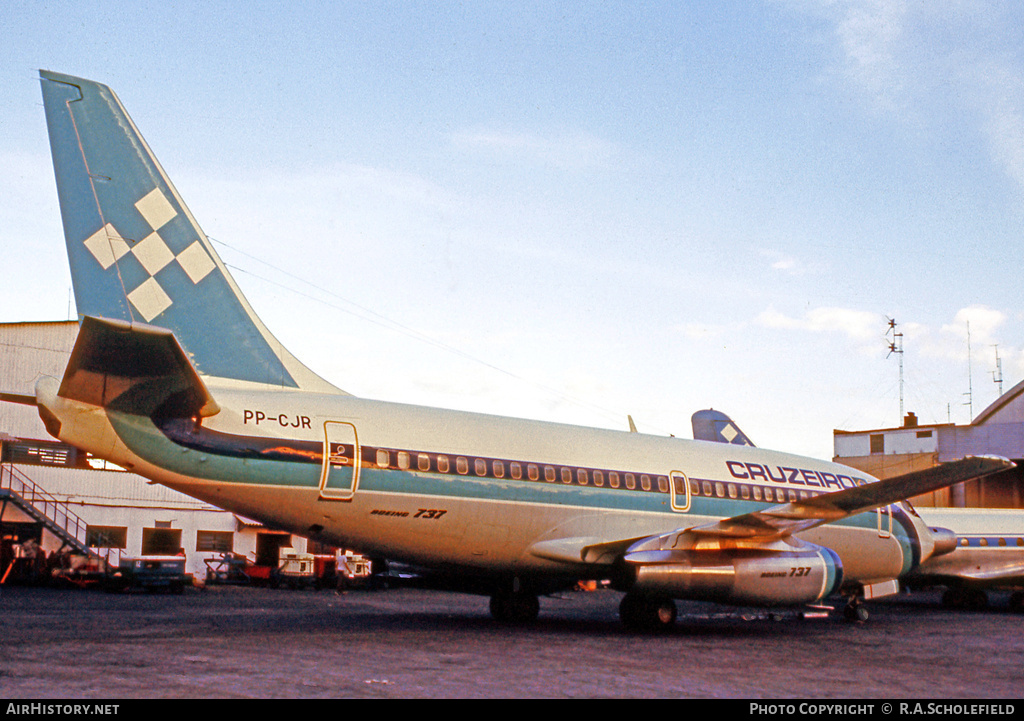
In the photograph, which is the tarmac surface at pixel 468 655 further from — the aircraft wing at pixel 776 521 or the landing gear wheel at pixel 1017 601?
the landing gear wheel at pixel 1017 601

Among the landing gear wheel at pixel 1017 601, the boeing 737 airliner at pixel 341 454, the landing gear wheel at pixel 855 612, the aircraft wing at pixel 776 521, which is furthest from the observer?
the landing gear wheel at pixel 1017 601

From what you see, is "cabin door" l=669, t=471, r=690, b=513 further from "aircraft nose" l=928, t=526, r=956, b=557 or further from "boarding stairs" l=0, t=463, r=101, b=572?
"boarding stairs" l=0, t=463, r=101, b=572

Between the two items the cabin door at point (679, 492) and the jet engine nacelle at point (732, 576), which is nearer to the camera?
the jet engine nacelle at point (732, 576)

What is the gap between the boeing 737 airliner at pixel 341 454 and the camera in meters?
12.2

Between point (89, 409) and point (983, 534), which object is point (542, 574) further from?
point (983, 534)

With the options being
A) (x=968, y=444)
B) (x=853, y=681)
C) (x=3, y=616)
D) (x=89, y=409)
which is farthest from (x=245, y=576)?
(x=968, y=444)

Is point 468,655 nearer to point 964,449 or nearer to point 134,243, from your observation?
point 134,243

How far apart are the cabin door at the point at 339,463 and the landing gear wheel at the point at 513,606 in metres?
5.45

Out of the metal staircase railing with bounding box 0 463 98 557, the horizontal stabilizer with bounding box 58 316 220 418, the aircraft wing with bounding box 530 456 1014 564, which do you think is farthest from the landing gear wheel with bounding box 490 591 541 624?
the metal staircase railing with bounding box 0 463 98 557

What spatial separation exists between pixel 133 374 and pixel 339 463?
129 inches

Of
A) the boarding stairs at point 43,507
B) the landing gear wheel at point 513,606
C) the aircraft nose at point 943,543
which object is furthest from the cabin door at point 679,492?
the boarding stairs at point 43,507

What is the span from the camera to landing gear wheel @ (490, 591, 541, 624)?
704 inches

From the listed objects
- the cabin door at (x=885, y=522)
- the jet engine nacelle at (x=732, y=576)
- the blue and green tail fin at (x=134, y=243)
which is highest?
the blue and green tail fin at (x=134, y=243)

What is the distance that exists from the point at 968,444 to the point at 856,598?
30189mm
